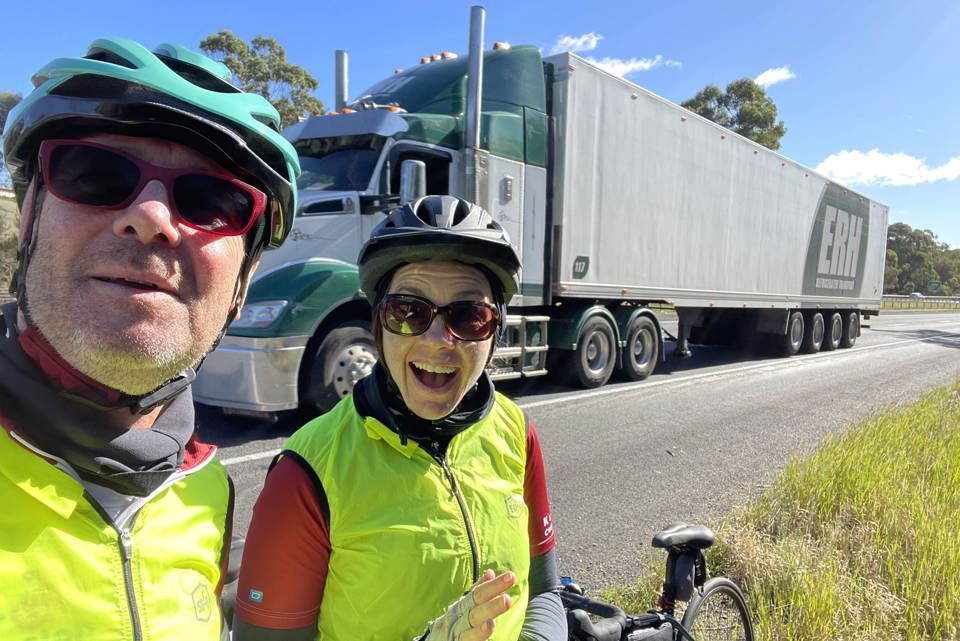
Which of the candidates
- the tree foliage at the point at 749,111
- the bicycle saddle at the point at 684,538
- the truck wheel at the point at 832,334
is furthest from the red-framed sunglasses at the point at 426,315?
the tree foliage at the point at 749,111

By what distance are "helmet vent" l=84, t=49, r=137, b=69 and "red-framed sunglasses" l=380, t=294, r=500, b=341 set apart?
75 centimetres

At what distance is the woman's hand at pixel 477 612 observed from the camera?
3.04ft

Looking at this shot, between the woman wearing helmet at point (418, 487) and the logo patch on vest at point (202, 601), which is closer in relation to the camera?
the logo patch on vest at point (202, 601)

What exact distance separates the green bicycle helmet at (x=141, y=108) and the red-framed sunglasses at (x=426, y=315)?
18.2 inches

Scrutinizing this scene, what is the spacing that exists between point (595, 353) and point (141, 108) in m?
7.88

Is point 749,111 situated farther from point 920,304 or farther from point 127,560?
point 127,560

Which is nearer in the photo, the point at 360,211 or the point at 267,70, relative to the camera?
the point at 360,211

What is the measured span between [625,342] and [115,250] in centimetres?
835

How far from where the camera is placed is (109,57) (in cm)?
111

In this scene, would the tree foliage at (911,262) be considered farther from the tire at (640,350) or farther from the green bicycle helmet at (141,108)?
the green bicycle helmet at (141,108)

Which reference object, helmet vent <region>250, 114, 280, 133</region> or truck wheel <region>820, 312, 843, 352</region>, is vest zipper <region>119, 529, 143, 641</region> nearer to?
helmet vent <region>250, 114, 280, 133</region>

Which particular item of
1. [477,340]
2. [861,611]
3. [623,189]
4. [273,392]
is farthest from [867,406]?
[477,340]

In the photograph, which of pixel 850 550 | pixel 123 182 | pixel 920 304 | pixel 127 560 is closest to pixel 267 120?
pixel 123 182

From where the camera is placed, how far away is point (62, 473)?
89cm
